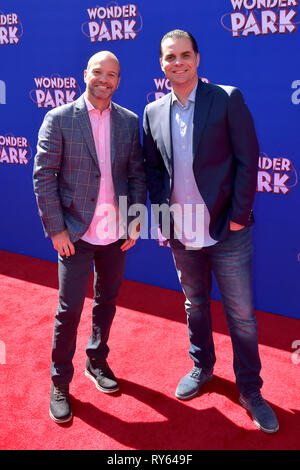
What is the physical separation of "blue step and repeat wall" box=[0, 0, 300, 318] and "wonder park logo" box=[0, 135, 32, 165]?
1cm

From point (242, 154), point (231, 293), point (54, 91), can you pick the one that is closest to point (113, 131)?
point (242, 154)

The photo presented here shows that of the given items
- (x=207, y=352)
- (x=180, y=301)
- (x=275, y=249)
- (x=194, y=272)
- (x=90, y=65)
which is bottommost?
(x=180, y=301)

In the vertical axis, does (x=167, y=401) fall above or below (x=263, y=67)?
below

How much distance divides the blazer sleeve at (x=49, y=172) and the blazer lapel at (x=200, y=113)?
0.64m

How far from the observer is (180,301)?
11.6ft

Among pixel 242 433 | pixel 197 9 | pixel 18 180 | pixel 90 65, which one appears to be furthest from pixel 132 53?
pixel 242 433

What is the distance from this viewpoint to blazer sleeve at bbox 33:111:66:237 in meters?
1.99

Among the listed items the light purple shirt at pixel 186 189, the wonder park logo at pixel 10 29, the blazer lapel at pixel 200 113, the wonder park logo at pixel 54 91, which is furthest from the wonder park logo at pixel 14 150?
the blazer lapel at pixel 200 113

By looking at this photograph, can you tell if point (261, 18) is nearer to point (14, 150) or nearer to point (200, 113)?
point (200, 113)

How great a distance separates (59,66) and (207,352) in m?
2.83

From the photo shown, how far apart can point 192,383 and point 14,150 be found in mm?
3034

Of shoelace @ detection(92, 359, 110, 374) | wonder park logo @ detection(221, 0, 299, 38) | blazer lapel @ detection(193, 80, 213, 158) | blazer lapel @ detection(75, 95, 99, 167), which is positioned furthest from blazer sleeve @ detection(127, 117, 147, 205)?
wonder park logo @ detection(221, 0, 299, 38)
